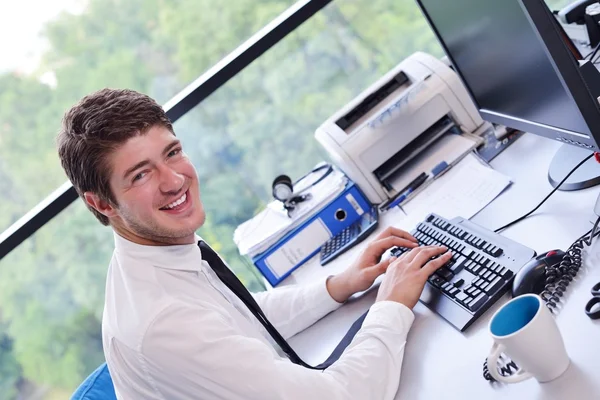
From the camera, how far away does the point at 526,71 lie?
1.19 meters

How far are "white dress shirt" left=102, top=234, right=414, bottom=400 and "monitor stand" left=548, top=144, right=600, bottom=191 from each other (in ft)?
1.40

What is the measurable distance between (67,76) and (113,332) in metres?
1.79

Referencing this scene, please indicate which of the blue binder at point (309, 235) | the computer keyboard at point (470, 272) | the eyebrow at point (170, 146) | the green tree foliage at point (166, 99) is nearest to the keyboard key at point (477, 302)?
the computer keyboard at point (470, 272)

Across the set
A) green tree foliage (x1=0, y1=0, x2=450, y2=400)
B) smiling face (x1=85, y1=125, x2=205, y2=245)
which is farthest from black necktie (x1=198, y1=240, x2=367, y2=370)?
green tree foliage (x1=0, y1=0, x2=450, y2=400)

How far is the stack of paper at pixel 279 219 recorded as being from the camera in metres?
1.90

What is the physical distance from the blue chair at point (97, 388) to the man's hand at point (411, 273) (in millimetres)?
623

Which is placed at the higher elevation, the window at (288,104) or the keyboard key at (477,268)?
the window at (288,104)

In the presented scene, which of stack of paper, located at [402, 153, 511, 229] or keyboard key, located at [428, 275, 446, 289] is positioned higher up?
stack of paper, located at [402, 153, 511, 229]

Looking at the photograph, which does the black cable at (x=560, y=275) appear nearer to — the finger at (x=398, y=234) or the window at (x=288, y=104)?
the finger at (x=398, y=234)

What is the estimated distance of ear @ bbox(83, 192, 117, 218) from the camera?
1284 mm

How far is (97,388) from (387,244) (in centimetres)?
Answer: 71

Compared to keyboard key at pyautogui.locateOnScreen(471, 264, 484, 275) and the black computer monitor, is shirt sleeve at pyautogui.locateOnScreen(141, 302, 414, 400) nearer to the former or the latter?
keyboard key at pyautogui.locateOnScreen(471, 264, 484, 275)

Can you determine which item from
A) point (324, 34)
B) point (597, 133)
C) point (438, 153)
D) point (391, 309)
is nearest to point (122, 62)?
point (324, 34)

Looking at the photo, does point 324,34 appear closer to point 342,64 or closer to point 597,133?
point 342,64
